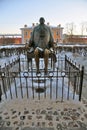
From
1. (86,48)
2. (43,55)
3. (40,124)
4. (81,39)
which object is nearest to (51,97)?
(40,124)

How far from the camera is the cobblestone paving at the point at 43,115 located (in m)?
2.39

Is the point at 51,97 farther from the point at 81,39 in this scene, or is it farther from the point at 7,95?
the point at 81,39

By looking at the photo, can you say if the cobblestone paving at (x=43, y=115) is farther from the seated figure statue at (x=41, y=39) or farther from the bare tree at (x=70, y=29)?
the bare tree at (x=70, y=29)

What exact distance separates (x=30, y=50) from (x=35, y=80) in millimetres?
1043

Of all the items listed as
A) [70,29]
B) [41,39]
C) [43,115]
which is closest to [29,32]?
[70,29]

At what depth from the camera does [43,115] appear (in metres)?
2.68

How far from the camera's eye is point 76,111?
280cm

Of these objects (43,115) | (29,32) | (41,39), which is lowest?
(43,115)

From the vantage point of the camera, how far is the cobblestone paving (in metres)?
2.39

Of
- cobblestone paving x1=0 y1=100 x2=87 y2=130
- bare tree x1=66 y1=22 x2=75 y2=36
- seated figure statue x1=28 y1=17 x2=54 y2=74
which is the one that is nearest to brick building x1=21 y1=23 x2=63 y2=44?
bare tree x1=66 y1=22 x2=75 y2=36

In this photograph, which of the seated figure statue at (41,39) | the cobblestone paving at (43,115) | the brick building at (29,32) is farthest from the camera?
the brick building at (29,32)

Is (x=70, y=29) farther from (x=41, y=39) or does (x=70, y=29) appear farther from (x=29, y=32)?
(x=41, y=39)

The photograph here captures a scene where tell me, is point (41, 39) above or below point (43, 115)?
above

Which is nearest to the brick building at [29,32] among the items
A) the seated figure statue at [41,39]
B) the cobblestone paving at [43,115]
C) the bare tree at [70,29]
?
the bare tree at [70,29]
